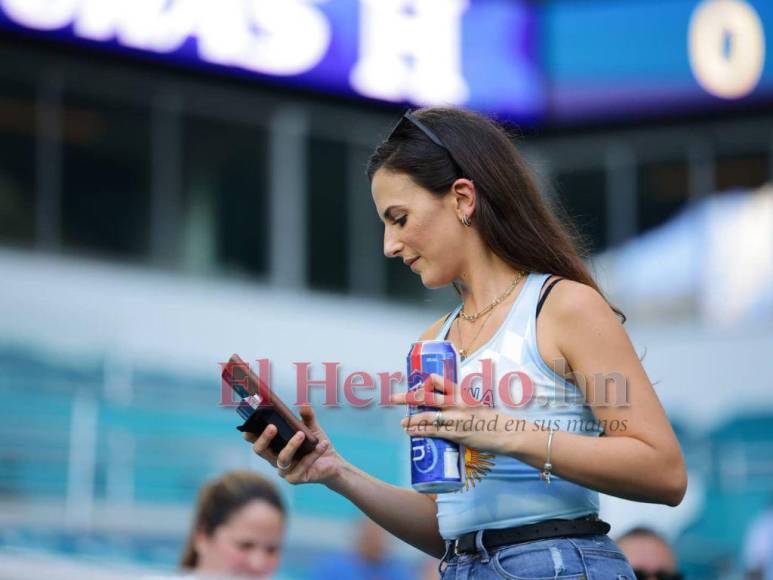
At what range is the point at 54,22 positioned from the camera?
43.3ft

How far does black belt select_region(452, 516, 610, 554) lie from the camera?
228cm

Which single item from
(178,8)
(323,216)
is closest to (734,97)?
(323,216)

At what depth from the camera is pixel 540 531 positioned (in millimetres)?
2275

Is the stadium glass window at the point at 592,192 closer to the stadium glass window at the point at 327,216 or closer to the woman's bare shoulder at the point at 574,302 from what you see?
the stadium glass window at the point at 327,216

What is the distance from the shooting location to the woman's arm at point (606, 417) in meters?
2.17

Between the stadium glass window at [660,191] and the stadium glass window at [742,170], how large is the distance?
47 cm

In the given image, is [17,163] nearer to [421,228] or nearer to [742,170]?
[742,170]

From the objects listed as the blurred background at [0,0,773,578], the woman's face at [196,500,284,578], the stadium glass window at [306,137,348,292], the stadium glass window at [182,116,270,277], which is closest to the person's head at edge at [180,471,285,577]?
the woman's face at [196,500,284,578]

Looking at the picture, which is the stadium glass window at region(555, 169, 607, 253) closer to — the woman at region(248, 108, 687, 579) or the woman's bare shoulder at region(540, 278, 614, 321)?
the woman at region(248, 108, 687, 579)

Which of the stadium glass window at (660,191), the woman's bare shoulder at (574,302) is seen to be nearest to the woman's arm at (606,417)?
the woman's bare shoulder at (574,302)

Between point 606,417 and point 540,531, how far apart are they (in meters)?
0.25

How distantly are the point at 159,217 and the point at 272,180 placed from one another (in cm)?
172

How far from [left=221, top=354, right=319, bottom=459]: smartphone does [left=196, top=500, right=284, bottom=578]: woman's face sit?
181cm

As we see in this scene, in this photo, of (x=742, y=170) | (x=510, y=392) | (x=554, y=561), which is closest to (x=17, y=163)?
(x=742, y=170)
